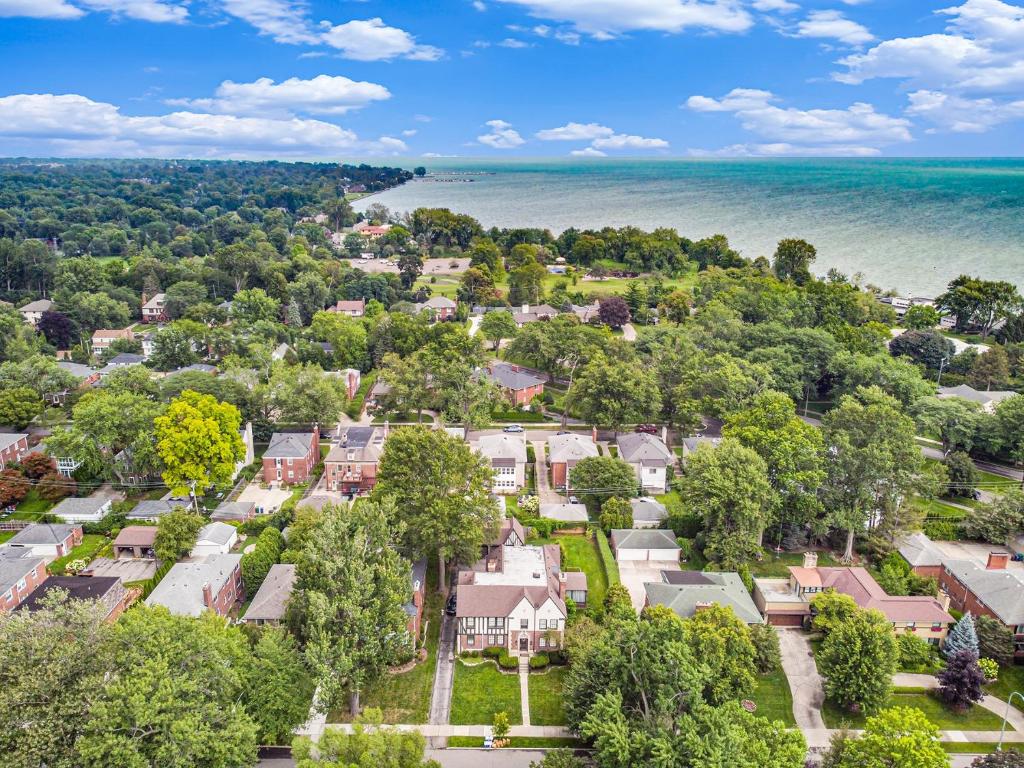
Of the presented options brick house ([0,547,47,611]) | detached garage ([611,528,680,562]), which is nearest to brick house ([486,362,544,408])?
detached garage ([611,528,680,562])

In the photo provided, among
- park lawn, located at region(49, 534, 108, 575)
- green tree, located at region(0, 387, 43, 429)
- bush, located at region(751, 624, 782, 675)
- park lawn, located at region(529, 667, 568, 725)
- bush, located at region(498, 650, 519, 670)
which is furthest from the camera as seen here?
green tree, located at region(0, 387, 43, 429)

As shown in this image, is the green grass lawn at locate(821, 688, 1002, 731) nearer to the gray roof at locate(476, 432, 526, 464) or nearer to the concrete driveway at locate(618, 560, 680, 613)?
the concrete driveway at locate(618, 560, 680, 613)

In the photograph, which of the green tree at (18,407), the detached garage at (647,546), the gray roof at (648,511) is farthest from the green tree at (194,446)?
the gray roof at (648,511)

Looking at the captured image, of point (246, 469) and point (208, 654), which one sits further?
point (246, 469)

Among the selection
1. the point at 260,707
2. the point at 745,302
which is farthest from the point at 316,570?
the point at 745,302

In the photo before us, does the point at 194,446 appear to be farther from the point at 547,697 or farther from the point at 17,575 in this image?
the point at 547,697

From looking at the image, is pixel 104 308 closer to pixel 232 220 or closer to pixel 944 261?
pixel 232 220
